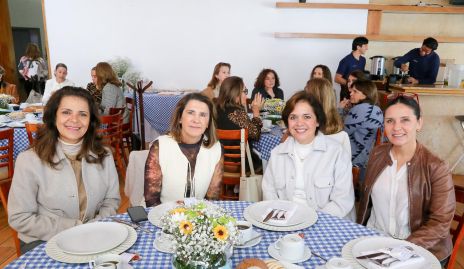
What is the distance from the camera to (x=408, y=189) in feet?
5.73

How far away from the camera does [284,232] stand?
1.40m

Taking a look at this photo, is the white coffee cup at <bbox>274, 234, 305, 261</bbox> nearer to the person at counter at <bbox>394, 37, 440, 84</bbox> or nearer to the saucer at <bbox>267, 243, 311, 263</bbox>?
the saucer at <bbox>267, 243, 311, 263</bbox>

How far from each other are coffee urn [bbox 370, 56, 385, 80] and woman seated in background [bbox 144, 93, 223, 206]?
181 inches

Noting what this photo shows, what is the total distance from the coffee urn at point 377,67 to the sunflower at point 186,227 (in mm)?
5624

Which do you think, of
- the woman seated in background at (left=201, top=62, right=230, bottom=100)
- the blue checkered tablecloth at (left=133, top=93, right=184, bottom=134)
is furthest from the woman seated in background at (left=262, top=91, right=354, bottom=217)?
the blue checkered tablecloth at (left=133, top=93, right=184, bottom=134)

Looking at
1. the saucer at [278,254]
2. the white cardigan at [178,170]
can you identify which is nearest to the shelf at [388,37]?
the white cardigan at [178,170]

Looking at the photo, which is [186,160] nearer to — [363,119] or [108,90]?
[363,119]

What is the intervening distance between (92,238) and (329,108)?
2.04 m

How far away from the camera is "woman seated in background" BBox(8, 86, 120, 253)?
1.62 m

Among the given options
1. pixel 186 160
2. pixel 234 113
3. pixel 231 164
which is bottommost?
pixel 231 164

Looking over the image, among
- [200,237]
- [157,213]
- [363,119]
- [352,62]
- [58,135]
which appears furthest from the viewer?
[352,62]

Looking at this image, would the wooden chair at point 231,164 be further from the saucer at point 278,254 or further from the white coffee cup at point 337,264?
the white coffee cup at point 337,264

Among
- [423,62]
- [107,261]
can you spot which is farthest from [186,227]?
[423,62]

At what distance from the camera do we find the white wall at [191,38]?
244 inches
